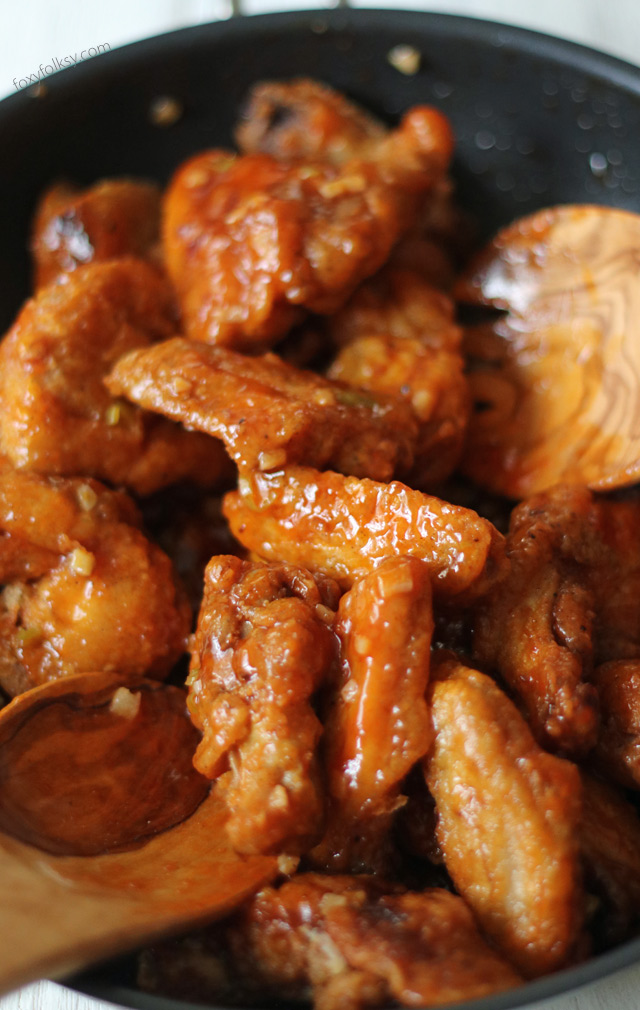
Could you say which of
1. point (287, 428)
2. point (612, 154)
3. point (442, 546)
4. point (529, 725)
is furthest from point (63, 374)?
point (612, 154)

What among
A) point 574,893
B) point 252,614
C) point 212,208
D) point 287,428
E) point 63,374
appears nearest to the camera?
point 574,893

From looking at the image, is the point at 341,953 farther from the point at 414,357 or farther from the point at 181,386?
the point at 414,357

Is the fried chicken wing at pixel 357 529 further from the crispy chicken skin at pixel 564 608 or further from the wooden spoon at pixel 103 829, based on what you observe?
the wooden spoon at pixel 103 829

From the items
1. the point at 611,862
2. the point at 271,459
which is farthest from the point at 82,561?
the point at 611,862

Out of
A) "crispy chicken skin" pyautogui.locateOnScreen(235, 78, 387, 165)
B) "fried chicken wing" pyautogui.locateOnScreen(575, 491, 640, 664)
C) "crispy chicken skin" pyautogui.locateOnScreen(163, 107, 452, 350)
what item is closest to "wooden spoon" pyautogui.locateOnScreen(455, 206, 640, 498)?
"fried chicken wing" pyautogui.locateOnScreen(575, 491, 640, 664)

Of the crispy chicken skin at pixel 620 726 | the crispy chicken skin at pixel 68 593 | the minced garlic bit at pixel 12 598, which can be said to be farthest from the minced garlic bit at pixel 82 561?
the crispy chicken skin at pixel 620 726

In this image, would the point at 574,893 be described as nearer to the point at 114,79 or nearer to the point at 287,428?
the point at 287,428
